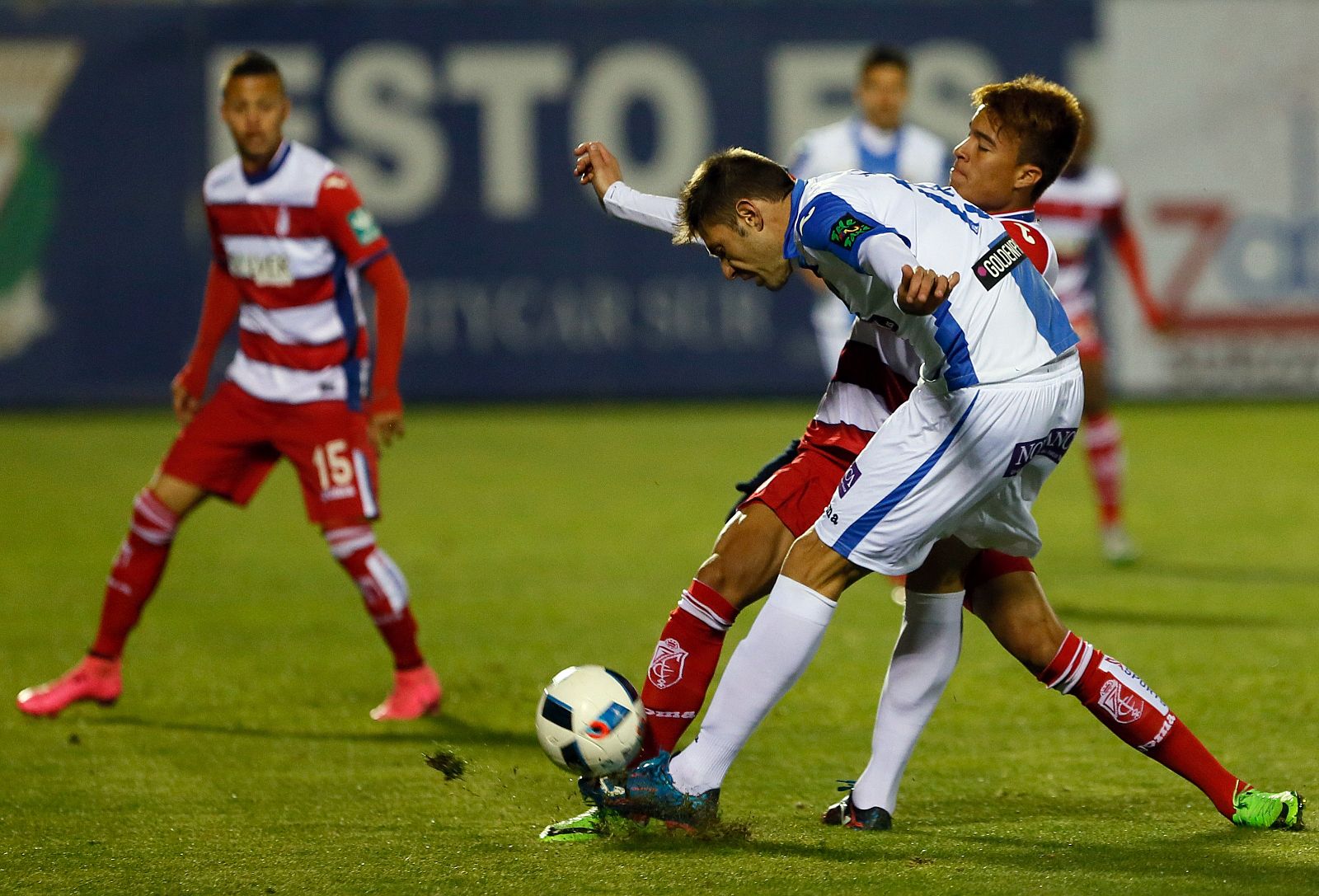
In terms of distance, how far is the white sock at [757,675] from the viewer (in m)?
3.96

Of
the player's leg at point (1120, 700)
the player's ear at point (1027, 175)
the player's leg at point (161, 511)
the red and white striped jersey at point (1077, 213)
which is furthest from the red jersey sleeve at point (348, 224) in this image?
the red and white striped jersey at point (1077, 213)

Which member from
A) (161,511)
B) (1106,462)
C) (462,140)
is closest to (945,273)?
(161,511)

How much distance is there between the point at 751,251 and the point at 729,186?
151 millimetres

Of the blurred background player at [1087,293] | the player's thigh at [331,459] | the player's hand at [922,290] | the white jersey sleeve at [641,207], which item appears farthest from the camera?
the blurred background player at [1087,293]

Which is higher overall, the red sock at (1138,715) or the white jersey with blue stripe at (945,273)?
the white jersey with blue stripe at (945,273)

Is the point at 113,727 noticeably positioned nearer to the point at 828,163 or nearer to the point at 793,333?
A: the point at 828,163

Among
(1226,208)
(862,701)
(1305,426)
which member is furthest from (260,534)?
(1226,208)

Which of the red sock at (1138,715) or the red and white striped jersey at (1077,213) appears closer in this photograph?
the red sock at (1138,715)

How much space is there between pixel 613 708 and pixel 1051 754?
164 centimetres

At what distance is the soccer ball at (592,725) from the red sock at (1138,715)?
103 centimetres

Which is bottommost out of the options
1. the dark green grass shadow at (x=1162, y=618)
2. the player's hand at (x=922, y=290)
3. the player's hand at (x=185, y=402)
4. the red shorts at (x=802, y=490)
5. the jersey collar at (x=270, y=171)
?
the dark green grass shadow at (x=1162, y=618)

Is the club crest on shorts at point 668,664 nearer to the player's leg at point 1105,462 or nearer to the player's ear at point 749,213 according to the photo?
the player's ear at point 749,213

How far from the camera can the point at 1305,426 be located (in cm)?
1455

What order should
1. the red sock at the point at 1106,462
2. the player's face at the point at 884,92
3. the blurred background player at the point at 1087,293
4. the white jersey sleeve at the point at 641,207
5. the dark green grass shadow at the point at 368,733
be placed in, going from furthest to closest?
the red sock at the point at 1106,462 < the blurred background player at the point at 1087,293 < the player's face at the point at 884,92 < the dark green grass shadow at the point at 368,733 < the white jersey sleeve at the point at 641,207
